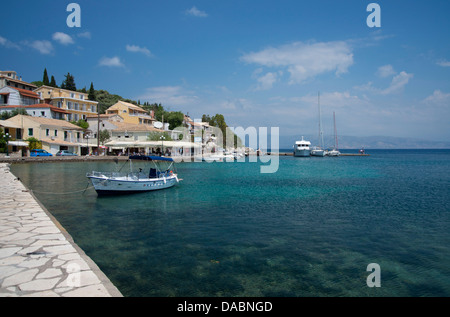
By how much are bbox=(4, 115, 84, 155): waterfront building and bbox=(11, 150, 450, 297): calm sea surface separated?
4208cm

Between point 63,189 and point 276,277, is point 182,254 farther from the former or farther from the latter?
point 63,189

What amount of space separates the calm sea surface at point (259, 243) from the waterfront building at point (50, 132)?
42078 mm

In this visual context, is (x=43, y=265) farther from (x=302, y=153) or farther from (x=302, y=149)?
(x=302, y=153)

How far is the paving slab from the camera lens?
17.5ft

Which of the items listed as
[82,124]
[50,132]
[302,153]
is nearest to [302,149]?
[302,153]

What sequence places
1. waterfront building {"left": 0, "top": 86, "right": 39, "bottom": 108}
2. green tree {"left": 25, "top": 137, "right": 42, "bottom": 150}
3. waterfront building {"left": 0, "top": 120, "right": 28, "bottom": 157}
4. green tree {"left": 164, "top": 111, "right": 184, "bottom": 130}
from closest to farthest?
waterfront building {"left": 0, "top": 120, "right": 28, "bottom": 157}, green tree {"left": 25, "top": 137, "right": 42, "bottom": 150}, waterfront building {"left": 0, "top": 86, "right": 39, "bottom": 108}, green tree {"left": 164, "top": 111, "right": 184, "bottom": 130}

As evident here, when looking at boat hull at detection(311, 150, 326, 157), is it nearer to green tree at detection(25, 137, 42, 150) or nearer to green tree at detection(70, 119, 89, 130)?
green tree at detection(70, 119, 89, 130)

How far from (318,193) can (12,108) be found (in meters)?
68.5

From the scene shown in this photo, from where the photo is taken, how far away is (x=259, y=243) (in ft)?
37.0

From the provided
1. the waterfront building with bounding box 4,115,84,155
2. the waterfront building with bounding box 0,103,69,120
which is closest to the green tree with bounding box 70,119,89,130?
the waterfront building with bounding box 0,103,69,120

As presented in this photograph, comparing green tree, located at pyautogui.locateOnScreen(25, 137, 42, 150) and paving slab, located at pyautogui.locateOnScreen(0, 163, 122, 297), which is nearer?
paving slab, located at pyautogui.locateOnScreen(0, 163, 122, 297)

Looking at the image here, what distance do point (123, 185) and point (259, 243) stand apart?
13.5 m

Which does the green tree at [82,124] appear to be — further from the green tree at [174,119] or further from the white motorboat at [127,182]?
the white motorboat at [127,182]

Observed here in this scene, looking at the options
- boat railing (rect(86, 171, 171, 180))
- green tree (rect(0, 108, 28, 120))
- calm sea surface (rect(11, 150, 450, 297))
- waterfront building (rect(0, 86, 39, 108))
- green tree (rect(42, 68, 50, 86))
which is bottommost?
calm sea surface (rect(11, 150, 450, 297))
